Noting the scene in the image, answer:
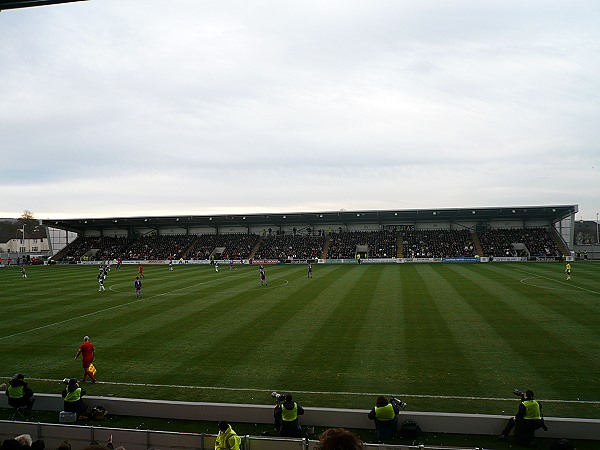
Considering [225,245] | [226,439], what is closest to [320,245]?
[225,245]

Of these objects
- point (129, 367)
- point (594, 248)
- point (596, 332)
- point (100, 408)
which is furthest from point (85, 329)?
point (594, 248)

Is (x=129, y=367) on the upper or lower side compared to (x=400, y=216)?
lower

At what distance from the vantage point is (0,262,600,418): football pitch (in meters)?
13.1

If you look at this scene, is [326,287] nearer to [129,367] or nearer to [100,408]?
[129,367]

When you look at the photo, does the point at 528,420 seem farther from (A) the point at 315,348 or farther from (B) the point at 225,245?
(B) the point at 225,245

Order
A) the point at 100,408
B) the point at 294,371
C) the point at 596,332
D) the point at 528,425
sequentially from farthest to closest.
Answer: the point at 596,332
the point at 294,371
the point at 100,408
the point at 528,425

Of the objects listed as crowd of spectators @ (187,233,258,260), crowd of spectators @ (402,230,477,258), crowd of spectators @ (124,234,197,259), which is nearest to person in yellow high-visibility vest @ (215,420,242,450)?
crowd of spectators @ (402,230,477,258)

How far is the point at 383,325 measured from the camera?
20938 mm

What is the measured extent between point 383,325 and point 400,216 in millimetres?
52944

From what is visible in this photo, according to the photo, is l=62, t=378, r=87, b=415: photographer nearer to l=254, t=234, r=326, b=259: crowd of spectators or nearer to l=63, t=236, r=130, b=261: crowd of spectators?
l=254, t=234, r=326, b=259: crowd of spectators

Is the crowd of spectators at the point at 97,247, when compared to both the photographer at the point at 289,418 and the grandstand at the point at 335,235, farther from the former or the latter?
the photographer at the point at 289,418

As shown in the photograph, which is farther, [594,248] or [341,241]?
[341,241]

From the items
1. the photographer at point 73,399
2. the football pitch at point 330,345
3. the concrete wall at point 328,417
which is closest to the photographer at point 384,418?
the concrete wall at point 328,417

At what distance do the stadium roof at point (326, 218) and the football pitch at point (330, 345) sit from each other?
3681cm
